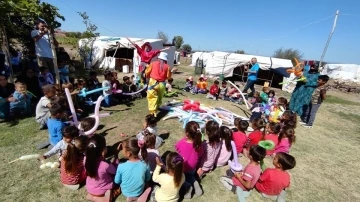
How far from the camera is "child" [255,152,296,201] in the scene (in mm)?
Answer: 3299

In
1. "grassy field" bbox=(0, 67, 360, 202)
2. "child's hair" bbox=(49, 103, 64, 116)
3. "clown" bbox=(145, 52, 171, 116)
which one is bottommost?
"grassy field" bbox=(0, 67, 360, 202)

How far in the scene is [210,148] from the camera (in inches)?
158

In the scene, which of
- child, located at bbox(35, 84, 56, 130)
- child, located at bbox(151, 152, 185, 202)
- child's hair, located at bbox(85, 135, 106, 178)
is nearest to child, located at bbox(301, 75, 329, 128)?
child, located at bbox(151, 152, 185, 202)

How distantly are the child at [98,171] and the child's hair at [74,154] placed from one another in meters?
0.28

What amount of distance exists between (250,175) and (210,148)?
856 mm

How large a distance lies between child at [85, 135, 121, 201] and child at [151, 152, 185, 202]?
26.1 inches

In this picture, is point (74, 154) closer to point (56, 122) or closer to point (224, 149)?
point (56, 122)

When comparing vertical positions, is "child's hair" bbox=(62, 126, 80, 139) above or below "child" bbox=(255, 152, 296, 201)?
above

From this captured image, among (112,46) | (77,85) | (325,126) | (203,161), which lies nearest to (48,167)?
(203,161)

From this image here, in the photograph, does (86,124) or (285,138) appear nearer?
(86,124)

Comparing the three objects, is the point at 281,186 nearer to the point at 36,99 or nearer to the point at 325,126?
the point at 325,126

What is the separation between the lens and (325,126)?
847cm

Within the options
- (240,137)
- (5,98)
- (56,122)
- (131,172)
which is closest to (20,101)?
(5,98)

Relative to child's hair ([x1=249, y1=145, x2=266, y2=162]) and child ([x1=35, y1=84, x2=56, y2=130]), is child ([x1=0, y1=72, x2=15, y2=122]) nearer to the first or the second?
child ([x1=35, y1=84, x2=56, y2=130])
